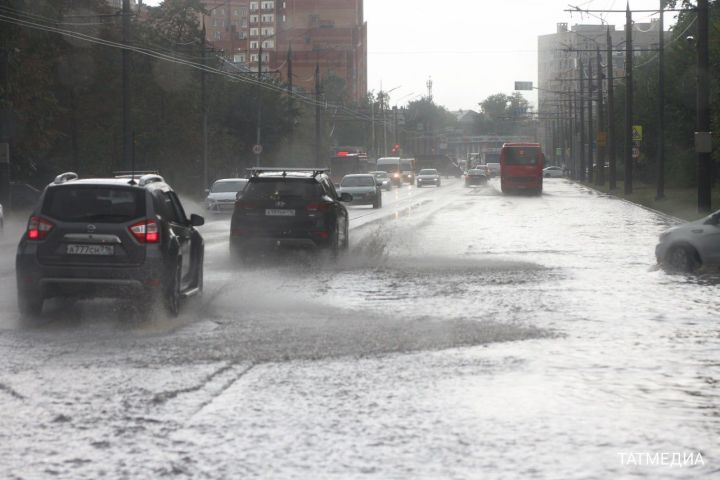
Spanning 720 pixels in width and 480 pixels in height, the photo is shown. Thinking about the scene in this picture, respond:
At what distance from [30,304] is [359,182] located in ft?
142

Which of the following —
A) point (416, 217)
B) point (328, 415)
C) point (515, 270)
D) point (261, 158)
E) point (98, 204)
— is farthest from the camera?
point (261, 158)

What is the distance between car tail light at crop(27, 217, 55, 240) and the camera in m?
13.3

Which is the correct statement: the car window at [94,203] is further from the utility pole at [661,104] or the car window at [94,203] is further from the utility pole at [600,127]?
the utility pole at [600,127]

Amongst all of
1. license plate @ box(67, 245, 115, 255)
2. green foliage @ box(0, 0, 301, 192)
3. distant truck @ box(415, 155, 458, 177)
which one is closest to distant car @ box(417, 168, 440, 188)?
green foliage @ box(0, 0, 301, 192)

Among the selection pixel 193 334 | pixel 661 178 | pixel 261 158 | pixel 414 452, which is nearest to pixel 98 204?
pixel 193 334

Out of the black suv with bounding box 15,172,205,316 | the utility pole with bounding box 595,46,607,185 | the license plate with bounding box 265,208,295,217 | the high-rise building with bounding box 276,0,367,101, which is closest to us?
the black suv with bounding box 15,172,205,316

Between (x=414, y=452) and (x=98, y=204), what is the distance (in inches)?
281

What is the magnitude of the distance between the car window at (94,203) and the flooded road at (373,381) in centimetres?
104

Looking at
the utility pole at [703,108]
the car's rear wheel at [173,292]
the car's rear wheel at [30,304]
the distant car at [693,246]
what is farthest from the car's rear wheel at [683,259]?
the utility pole at [703,108]

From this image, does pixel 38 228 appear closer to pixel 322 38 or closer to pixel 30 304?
pixel 30 304

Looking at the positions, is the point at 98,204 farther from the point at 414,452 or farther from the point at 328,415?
the point at 414,452

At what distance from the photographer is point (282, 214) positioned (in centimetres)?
2167

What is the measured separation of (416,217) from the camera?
42.9 metres

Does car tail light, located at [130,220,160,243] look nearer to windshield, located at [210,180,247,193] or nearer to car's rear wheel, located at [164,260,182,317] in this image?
car's rear wheel, located at [164,260,182,317]
